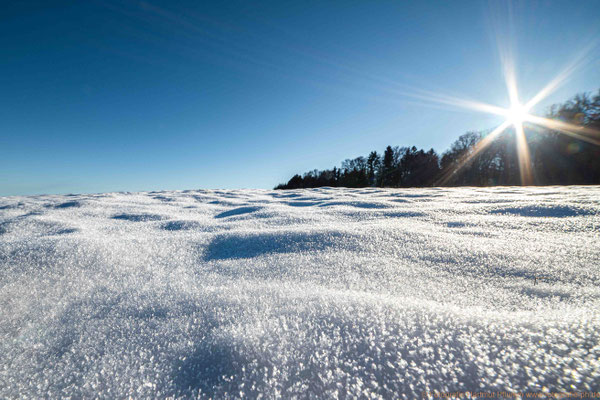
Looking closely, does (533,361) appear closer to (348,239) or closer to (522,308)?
(522,308)

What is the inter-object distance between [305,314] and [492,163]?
24.4 meters

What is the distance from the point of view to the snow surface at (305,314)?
35cm

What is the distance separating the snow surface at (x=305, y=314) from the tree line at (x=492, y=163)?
16.9 m

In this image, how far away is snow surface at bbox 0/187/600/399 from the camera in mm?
350

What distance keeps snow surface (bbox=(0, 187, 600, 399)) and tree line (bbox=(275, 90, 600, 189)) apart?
1689cm

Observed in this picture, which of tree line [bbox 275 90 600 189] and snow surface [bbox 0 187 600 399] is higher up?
tree line [bbox 275 90 600 189]

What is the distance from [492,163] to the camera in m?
18.5

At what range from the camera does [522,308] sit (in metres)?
0.53

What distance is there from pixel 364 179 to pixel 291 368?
94.0ft

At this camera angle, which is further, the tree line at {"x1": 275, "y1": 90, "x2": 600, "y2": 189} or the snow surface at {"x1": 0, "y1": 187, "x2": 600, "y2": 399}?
the tree line at {"x1": 275, "y1": 90, "x2": 600, "y2": 189}

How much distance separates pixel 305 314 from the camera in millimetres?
498

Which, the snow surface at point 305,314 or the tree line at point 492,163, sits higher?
the tree line at point 492,163

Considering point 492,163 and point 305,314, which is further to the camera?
point 492,163

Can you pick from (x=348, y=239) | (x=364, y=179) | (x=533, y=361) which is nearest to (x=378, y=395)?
(x=533, y=361)
